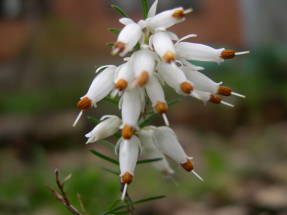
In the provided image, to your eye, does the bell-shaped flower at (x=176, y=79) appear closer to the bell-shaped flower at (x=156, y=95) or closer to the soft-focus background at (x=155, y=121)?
the bell-shaped flower at (x=156, y=95)

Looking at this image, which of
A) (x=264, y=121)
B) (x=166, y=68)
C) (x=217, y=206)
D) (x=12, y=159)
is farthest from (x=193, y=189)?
(x=264, y=121)

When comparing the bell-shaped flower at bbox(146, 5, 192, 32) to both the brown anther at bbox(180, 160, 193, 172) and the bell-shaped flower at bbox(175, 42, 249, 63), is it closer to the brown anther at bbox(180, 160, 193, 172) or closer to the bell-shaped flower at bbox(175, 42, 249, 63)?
the bell-shaped flower at bbox(175, 42, 249, 63)

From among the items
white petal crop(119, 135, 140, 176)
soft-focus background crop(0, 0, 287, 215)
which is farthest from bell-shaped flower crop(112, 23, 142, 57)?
soft-focus background crop(0, 0, 287, 215)

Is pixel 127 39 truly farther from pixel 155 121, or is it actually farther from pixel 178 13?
pixel 155 121

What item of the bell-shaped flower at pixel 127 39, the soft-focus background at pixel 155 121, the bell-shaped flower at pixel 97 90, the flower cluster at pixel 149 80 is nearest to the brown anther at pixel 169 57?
the flower cluster at pixel 149 80

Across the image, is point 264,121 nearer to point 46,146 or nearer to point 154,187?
point 46,146

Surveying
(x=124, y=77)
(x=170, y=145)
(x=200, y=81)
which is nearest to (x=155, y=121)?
(x=170, y=145)

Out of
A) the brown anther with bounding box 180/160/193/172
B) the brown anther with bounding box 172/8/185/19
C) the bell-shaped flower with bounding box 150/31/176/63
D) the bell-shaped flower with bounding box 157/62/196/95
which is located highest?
the brown anther with bounding box 172/8/185/19

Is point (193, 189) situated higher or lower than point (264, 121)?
higher
